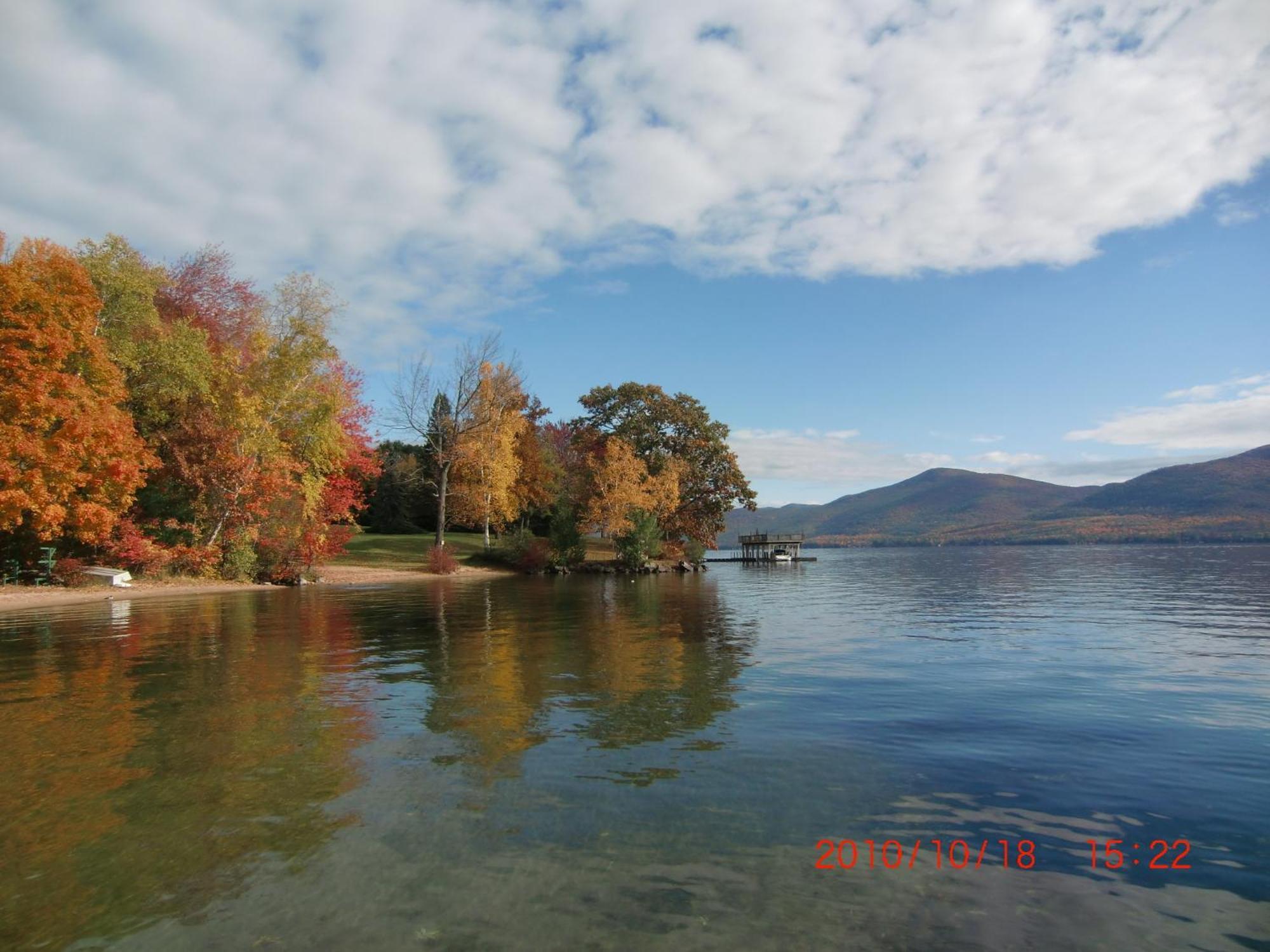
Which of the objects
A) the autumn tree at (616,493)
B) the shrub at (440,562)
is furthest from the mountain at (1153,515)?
the shrub at (440,562)

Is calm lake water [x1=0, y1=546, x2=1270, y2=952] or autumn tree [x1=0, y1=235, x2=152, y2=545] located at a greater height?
autumn tree [x1=0, y1=235, x2=152, y2=545]

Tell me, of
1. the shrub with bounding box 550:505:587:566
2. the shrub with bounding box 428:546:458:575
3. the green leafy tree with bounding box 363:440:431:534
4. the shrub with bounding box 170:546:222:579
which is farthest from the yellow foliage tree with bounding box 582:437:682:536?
the shrub with bounding box 170:546:222:579

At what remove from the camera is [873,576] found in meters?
41.2

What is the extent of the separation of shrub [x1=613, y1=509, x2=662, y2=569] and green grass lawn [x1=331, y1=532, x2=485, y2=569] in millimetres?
10585

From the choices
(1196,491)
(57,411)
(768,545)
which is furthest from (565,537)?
(1196,491)

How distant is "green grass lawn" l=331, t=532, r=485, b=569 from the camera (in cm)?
4553

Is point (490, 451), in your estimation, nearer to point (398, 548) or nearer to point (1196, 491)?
point (398, 548)

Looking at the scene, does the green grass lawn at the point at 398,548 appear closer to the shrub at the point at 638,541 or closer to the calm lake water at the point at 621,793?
the shrub at the point at 638,541

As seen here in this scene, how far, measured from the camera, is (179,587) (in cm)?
2870

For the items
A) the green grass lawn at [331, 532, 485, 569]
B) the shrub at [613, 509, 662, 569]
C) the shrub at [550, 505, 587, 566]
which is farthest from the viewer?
the shrub at [613, 509, 662, 569]

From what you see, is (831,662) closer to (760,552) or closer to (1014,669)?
(1014,669)

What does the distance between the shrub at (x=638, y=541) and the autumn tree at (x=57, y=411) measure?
97.1 ft

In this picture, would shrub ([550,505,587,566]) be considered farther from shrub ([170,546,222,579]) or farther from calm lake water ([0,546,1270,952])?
calm lake water ([0,546,1270,952])

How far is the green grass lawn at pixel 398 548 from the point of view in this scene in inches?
1793
